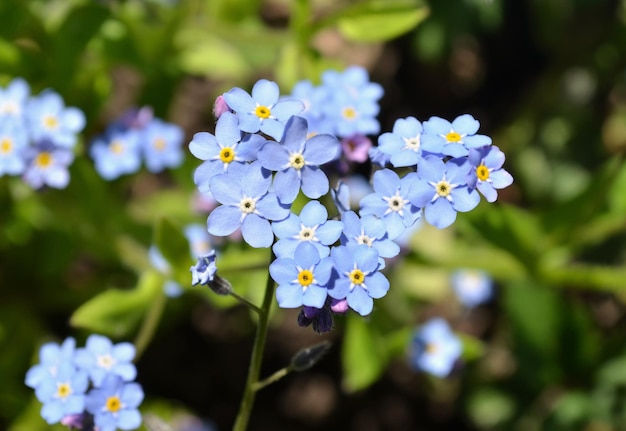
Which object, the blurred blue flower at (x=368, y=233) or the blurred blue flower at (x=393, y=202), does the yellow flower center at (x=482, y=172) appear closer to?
the blurred blue flower at (x=393, y=202)

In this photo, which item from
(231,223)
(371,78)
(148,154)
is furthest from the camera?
(371,78)

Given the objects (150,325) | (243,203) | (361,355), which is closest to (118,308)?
(150,325)

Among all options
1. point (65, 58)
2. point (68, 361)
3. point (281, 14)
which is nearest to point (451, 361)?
point (68, 361)

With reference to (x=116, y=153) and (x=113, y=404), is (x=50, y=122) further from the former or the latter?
(x=113, y=404)

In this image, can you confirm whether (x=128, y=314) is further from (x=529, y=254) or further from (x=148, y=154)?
(x=529, y=254)

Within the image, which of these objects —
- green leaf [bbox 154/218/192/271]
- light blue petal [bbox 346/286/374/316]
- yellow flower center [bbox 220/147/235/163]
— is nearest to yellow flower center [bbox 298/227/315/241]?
light blue petal [bbox 346/286/374/316]
